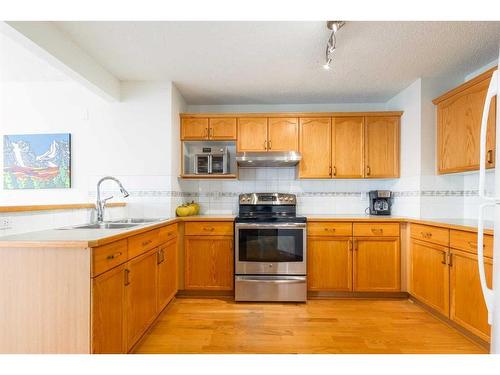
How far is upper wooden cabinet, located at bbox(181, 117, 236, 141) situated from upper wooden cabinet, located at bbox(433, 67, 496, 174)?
85.5 inches

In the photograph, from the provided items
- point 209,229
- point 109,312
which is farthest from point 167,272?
point 109,312

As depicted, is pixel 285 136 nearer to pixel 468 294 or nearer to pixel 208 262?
pixel 208 262

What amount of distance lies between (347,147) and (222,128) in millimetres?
1506

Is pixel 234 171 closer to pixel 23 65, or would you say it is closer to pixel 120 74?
pixel 120 74

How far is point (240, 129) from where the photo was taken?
316 centimetres

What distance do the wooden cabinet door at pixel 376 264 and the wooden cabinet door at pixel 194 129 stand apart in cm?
209

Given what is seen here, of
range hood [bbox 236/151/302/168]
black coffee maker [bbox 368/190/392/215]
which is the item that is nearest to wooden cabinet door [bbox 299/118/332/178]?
range hood [bbox 236/151/302/168]

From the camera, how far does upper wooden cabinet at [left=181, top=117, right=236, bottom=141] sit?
3154 millimetres

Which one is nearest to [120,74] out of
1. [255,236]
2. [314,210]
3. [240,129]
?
[240,129]

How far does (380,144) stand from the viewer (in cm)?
312

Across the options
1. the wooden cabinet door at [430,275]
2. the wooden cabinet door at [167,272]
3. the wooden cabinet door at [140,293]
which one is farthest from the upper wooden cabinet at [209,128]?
the wooden cabinet door at [430,275]

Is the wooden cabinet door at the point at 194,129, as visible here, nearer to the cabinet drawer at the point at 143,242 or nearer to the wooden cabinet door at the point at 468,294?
the cabinet drawer at the point at 143,242

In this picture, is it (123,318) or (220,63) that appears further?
(220,63)

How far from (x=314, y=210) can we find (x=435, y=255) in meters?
1.41
